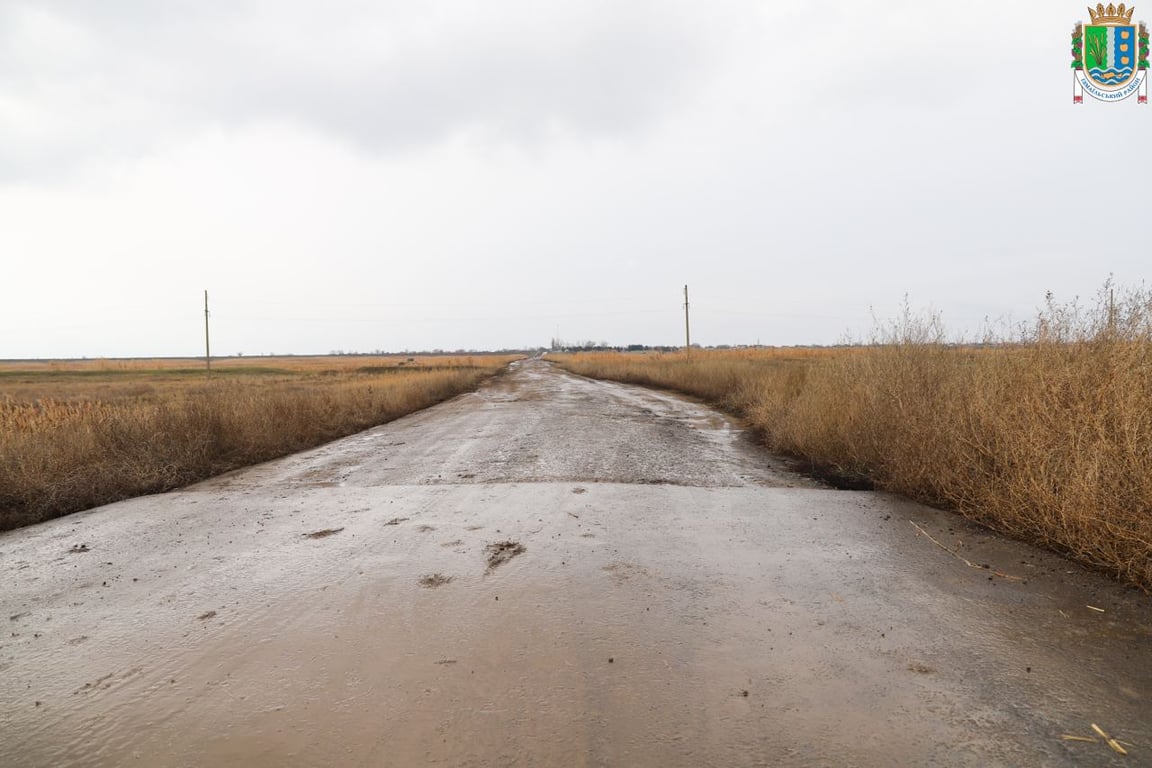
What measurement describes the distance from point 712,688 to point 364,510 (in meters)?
4.69

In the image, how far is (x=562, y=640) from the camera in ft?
11.0

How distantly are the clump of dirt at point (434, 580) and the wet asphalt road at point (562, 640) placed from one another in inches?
1.1

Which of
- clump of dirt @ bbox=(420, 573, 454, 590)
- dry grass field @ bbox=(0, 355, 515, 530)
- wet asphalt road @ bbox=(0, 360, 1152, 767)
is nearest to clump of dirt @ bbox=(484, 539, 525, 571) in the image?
wet asphalt road @ bbox=(0, 360, 1152, 767)

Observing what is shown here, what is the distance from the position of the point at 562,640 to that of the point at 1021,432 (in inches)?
188

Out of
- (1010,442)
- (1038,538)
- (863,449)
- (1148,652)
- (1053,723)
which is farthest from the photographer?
(863,449)

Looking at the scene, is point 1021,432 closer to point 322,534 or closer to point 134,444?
point 322,534

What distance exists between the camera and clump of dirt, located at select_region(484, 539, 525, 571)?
4.65 metres

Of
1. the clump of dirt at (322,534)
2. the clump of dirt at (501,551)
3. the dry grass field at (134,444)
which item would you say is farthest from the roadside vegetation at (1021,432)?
the dry grass field at (134,444)

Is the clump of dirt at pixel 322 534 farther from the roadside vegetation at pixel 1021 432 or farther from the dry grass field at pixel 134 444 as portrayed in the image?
the roadside vegetation at pixel 1021 432

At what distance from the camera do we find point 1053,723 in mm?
2525

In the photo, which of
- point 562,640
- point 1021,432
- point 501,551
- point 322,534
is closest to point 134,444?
point 322,534

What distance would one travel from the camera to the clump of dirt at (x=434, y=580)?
4199 mm

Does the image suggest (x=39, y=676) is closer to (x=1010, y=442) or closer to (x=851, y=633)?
(x=851, y=633)

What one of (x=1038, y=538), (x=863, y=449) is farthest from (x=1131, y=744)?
(x=863, y=449)
